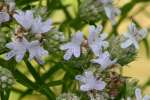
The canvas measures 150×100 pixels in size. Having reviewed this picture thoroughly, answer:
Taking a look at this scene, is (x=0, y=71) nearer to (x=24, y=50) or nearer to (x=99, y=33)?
(x=24, y=50)

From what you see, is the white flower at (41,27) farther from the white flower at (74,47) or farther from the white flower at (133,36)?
the white flower at (133,36)

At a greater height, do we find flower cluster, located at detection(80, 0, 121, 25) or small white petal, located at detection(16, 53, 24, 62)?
flower cluster, located at detection(80, 0, 121, 25)

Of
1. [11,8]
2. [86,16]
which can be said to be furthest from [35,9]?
[86,16]

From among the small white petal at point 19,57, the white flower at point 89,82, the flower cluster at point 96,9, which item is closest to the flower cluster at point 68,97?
the white flower at point 89,82

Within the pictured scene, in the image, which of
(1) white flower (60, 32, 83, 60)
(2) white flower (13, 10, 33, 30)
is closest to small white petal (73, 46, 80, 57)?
(1) white flower (60, 32, 83, 60)

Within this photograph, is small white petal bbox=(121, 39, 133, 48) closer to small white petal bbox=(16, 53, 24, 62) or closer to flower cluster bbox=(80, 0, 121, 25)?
flower cluster bbox=(80, 0, 121, 25)

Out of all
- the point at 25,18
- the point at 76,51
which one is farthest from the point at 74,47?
the point at 25,18
